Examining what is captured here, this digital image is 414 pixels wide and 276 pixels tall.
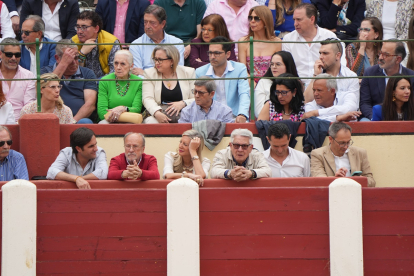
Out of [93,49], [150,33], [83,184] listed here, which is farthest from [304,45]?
[83,184]

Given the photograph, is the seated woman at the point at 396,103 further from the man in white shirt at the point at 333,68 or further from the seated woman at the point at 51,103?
the seated woman at the point at 51,103

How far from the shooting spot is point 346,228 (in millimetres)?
6570

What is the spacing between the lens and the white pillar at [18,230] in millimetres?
6555

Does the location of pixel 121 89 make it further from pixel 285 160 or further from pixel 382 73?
pixel 382 73

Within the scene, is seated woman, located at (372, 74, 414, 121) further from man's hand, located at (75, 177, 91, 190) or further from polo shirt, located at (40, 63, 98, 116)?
man's hand, located at (75, 177, 91, 190)

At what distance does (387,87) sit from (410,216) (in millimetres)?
1904

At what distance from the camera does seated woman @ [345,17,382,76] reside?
9570 millimetres

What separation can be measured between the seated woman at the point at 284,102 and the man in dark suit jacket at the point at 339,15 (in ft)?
7.90

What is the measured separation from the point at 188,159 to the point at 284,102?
122cm

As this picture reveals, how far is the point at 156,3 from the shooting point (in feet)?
33.6

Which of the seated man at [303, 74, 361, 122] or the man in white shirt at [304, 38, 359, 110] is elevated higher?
the man in white shirt at [304, 38, 359, 110]

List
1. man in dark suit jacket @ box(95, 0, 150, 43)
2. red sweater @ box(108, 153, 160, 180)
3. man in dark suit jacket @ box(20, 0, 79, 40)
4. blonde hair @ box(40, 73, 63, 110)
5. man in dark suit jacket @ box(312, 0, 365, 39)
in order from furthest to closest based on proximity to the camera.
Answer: man in dark suit jacket @ box(312, 0, 365, 39)
man in dark suit jacket @ box(20, 0, 79, 40)
man in dark suit jacket @ box(95, 0, 150, 43)
blonde hair @ box(40, 73, 63, 110)
red sweater @ box(108, 153, 160, 180)

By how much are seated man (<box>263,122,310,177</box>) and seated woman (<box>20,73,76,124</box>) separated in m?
2.00

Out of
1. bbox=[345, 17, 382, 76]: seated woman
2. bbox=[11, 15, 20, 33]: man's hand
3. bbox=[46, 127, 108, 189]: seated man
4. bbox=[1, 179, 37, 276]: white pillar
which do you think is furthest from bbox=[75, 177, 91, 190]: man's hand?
bbox=[11, 15, 20, 33]: man's hand
